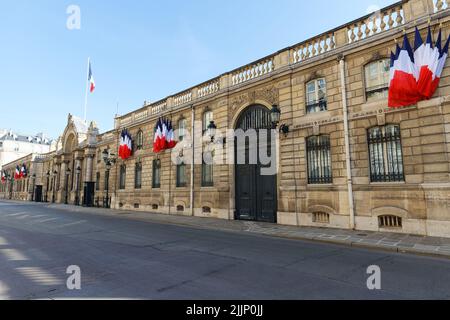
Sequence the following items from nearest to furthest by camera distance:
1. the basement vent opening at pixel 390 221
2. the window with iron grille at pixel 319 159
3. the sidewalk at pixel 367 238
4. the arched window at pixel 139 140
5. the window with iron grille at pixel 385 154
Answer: the sidewalk at pixel 367 238, the basement vent opening at pixel 390 221, the window with iron grille at pixel 385 154, the window with iron grille at pixel 319 159, the arched window at pixel 139 140

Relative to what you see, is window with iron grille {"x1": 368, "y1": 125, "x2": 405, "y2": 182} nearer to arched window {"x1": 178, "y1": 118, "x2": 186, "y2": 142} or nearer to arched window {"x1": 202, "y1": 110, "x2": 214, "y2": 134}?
arched window {"x1": 202, "y1": 110, "x2": 214, "y2": 134}

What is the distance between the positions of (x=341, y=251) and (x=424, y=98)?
6750mm

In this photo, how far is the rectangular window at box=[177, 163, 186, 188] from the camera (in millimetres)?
20319

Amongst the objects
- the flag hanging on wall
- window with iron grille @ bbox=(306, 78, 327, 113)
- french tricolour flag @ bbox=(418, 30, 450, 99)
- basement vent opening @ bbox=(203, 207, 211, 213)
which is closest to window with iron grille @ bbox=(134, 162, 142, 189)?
basement vent opening @ bbox=(203, 207, 211, 213)

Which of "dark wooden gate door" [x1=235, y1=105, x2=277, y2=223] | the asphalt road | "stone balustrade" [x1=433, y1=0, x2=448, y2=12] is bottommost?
the asphalt road

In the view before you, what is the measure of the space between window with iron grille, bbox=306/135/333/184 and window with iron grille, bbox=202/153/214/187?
7011 mm

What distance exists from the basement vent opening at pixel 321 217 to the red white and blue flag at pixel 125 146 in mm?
18581

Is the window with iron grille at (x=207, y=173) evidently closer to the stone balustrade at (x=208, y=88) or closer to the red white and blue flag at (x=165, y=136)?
the red white and blue flag at (x=165, y=136)

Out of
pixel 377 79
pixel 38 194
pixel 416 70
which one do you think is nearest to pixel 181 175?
pixel 377 79

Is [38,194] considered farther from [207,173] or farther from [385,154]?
[385,154]

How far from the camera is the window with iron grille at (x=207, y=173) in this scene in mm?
18328

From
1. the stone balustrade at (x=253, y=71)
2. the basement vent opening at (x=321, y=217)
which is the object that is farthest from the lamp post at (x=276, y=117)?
the basement vent opening at (x=321, y=217)

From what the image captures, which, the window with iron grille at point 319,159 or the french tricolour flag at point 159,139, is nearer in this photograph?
the window with iron grille at point 319,159

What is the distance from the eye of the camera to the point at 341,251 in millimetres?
8133
